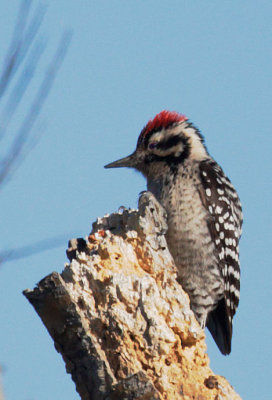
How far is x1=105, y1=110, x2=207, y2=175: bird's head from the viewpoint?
5.69 meters

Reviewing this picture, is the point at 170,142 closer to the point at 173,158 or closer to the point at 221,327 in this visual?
the point at 173,158

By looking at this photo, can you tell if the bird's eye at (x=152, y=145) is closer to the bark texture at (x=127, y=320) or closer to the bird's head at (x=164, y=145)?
the bird's head at (x=164, y=145)

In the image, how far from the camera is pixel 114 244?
13.1 ft

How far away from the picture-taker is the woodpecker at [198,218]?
5129mm

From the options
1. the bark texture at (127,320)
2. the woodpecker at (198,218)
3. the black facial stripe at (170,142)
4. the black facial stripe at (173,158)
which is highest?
the black facial stripe at (170,142)

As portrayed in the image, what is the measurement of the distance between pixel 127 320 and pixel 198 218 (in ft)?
6.21

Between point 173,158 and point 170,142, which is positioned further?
point 170,142

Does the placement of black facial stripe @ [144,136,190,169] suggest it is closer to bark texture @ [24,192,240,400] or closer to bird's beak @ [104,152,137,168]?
bird's beak @ [104,152,137,168]

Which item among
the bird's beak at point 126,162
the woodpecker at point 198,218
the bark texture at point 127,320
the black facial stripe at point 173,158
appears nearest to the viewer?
the bark texture at point 127,320

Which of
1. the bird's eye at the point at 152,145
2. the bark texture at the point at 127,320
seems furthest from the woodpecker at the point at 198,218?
the bark texture at the point at 127,320

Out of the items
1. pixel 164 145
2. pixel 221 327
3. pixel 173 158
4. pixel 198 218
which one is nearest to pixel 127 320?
pixel 198 218

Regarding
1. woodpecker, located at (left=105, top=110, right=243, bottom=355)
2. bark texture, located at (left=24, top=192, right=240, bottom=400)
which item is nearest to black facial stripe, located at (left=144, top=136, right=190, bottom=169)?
woodpecker, located at (left=105, top=110, right=243, bottom=355)

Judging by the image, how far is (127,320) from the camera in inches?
137

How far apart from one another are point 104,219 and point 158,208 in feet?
1.79
